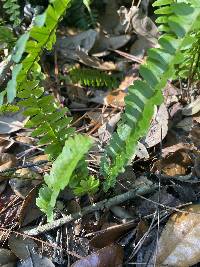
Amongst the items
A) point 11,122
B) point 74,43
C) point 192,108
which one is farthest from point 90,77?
point 192,108

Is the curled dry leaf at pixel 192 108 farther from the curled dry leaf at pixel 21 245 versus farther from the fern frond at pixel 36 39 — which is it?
the curled dry leaf at pixel 21 245

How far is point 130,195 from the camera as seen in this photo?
183 centimetres

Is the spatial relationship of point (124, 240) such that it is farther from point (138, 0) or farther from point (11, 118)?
point (138, 0)

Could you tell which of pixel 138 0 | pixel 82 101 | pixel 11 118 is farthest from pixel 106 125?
pixel 138 0

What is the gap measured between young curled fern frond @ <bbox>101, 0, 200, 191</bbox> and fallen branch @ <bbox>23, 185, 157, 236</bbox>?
0.53 ft

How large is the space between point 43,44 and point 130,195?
700mm

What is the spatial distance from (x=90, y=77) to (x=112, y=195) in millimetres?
831

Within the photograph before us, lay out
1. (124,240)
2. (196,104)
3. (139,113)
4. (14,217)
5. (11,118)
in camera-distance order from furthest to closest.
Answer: (11,118), (196,104), (14,217), (124,240), (139,113)

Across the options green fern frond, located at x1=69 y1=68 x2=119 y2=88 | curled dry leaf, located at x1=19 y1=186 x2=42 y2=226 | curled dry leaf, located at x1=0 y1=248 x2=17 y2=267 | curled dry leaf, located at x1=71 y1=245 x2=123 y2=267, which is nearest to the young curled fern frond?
curled dry leaf, located at x1=71 y1=245 x2=123 y2=267

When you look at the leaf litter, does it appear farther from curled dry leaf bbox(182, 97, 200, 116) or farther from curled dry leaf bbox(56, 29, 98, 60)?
curled dry leaf bbox(56, 29, 98, 60)

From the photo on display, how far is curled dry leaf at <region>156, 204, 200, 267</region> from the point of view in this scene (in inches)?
64.8

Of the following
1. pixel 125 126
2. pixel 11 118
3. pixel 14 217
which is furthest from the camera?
pixel 11 118

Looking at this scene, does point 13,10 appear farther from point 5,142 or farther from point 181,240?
point 181,240

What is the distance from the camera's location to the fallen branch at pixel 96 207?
180cm
